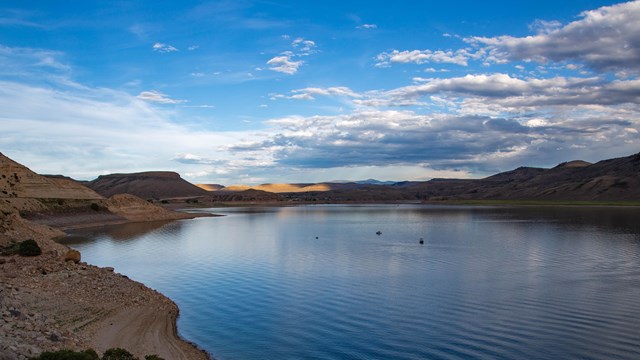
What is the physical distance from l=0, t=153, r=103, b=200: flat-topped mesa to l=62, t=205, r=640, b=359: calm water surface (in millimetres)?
36237

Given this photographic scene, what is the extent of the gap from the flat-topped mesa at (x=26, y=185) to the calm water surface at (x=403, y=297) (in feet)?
119

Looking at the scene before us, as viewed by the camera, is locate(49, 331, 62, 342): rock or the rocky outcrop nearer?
locate(49, 331, 62, 342): rock

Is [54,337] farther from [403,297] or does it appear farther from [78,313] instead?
[403,297]

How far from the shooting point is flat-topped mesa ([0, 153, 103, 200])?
74.4 meters

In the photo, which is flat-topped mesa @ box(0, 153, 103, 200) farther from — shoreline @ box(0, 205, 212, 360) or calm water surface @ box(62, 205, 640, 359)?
shoreline @ box(0, 205, 212, 360)

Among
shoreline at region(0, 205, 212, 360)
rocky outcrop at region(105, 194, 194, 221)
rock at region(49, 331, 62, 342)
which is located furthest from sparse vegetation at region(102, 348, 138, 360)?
rocky outcrop at region(105, 194, 194, 221)

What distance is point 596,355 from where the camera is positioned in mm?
15812

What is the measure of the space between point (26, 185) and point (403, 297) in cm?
7298

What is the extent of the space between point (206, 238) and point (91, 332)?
4245 cm

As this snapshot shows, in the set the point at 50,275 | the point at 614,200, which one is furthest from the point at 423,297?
the point at 614,200

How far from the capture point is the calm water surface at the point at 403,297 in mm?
17109

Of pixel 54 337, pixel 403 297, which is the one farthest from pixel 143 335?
pixel 403 297

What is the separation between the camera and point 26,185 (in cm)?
7881

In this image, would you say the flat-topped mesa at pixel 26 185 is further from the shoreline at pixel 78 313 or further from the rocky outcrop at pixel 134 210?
the shoreline at pixel 78 313
